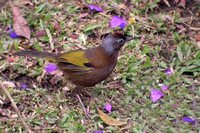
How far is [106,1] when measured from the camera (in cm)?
751

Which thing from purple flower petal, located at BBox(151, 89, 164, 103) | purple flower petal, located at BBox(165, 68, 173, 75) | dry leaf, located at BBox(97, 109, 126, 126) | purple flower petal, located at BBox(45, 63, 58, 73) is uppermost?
purple flower petal, located at BBox(45, 63, 58, 73)

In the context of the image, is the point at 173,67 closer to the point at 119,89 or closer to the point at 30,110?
the point at 119,89

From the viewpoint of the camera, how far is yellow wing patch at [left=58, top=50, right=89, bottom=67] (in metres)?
6.04

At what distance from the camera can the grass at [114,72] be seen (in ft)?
19.5

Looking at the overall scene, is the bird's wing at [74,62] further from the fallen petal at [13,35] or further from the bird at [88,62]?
the fallen petal at [13,35]

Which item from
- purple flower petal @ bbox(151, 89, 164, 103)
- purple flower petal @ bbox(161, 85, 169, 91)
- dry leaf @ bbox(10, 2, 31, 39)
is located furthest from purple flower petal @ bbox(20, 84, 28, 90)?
purple flower petal @ bbox(161, 85, 169, 91)

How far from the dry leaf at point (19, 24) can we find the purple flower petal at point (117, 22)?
1113 millimetres

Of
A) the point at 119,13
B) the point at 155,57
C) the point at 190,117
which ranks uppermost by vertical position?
the point at 119,13

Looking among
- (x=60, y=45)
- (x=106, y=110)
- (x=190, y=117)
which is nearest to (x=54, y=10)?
(x=60, y=45)

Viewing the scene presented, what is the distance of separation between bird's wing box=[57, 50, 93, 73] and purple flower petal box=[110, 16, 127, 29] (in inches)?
46.3

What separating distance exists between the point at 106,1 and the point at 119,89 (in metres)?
1.65

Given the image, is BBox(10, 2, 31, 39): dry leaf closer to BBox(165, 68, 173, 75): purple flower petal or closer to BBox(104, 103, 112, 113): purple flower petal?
BBox(104, 103, 112, 113): purple flower petal

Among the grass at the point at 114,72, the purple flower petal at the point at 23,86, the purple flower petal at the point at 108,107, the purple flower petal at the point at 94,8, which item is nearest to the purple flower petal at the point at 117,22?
the grass at the point at 114,72

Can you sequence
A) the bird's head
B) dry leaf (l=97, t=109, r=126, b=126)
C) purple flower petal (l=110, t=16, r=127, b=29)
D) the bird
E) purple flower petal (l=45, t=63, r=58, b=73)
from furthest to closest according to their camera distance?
purple flower petal (l=110, t=16, r=127, b=29) → purple flower petal (l=45, t=63, r=58, b=73) → the bird's head → the bird → dry leaf (l=97, t=109, r=126, b=126)
